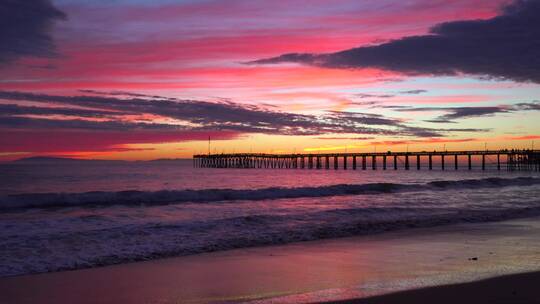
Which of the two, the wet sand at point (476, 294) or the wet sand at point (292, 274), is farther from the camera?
the wet sand at point (292, 274)

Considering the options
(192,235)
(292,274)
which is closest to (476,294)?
(292,274)

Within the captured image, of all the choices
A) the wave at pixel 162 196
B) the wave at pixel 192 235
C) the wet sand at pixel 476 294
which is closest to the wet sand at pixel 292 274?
the wet sand at pixel 476 294

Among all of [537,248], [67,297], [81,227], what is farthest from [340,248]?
[81,227]

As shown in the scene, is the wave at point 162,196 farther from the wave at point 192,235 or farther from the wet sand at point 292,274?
the wet sand at point 292,274

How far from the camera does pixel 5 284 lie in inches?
274

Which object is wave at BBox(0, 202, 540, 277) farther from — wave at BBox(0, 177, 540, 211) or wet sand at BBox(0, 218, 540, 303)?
→ wave at BBox(0, 177, 540, 211)

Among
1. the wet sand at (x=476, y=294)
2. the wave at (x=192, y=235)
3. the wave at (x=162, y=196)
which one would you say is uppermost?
the wet sand at (x=476, y=294)

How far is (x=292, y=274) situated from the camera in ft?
24.2

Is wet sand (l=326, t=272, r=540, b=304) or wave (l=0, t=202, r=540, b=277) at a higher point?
wet sand (l=326, t=272, r=540, b=304)

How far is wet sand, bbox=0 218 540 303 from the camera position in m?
6.17

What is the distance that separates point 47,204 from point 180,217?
8566 mm

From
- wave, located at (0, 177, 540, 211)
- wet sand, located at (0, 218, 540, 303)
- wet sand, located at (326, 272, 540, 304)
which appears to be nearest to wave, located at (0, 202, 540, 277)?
wet sand, located at (0, 218, 540, 303)

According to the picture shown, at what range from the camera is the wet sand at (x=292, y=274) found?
617 cm

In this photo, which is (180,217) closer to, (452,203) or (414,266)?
(414,266)
